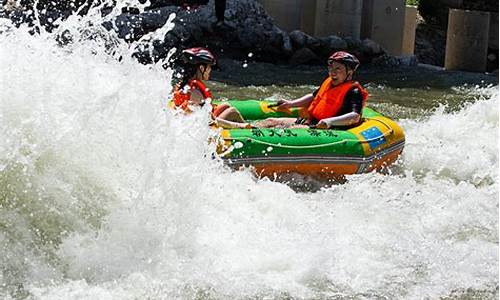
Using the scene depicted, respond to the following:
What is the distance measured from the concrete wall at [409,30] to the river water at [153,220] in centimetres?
1325

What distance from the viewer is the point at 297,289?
5.02 m

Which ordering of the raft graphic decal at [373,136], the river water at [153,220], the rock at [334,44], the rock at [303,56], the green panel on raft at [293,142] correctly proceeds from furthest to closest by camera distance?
1. the rock at [334,44]
2. the rock at [303,56]
3. the raft graphic decal at [373,136]
4. the green panel on raft at [293,142]
5. the river water at [153,220]

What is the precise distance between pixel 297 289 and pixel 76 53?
2.15m

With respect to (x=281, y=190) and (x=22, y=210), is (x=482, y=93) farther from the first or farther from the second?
(x=22, y=210)

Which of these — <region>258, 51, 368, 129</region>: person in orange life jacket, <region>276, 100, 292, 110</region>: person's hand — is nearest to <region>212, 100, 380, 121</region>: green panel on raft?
<region>276, 100, 292, 110</region>: person's hand

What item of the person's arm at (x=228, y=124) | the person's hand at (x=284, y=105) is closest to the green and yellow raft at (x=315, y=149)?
the person's arm at (x=228, y=124)

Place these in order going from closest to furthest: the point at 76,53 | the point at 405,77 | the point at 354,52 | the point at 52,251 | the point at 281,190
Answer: the point at 52,251
the point at 76,53
the point at 281,190
the point at 405,77
the point at 354,52

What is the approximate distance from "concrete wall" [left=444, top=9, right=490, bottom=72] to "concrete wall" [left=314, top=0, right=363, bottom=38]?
1903 mm

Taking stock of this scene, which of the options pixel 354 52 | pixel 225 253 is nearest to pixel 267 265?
pixel 225 253

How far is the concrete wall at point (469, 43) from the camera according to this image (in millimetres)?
17672

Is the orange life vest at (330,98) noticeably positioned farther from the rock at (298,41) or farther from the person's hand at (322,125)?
the rock at (298,41)

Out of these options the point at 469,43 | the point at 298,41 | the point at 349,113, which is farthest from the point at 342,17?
the point at 349,113

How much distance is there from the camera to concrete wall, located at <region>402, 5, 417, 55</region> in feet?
64.1

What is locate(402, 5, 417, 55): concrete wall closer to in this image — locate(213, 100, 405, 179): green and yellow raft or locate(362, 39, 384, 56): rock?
locate(362, 39, 384, 56): rock
